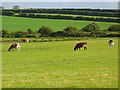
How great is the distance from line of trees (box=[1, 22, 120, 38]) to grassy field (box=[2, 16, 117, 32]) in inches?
350

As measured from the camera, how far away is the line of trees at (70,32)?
81750 millimetres

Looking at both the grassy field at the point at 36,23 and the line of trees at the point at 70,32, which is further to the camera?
the grassy field at the point at 36,23

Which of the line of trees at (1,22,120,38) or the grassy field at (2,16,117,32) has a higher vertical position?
the grassy field at (2,16,117,32)

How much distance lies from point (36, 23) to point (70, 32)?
33126mm

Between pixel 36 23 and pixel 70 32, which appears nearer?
pixel 70 32

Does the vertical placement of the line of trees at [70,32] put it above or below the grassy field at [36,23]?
below

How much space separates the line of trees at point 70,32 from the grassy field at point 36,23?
29.2 feet

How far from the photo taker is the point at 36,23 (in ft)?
384

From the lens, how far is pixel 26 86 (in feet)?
53.3

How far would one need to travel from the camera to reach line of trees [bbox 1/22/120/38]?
81750 mm

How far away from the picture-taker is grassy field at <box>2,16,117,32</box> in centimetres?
10906

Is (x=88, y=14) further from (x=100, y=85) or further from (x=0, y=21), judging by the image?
(x=100, y=85)

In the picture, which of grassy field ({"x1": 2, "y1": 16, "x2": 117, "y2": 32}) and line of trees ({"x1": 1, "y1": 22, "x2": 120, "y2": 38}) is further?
grassy field ({"x1": 2, "y1": 16, "x2": 117, "y2": 32})

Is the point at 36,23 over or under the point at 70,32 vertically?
over
